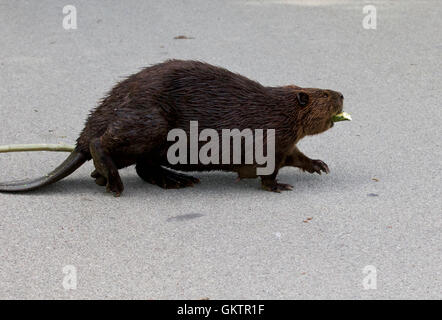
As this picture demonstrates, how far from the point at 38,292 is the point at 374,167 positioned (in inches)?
101

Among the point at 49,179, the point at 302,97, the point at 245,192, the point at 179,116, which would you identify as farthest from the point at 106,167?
the point at 302,97

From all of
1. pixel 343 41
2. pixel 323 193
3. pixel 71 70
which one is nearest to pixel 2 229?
pixel 323 193

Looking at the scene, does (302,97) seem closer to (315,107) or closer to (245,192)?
(315,107)

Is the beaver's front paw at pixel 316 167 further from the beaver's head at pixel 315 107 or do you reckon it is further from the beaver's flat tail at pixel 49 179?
the beaver's flat tail at pixel 49 179

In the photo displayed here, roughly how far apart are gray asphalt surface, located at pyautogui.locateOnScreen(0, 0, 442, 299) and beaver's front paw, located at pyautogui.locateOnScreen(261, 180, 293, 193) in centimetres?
4

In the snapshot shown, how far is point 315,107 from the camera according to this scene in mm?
5160

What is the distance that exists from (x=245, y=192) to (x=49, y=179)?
1.22 meters

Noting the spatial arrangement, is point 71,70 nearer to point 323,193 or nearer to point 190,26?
point 190,26

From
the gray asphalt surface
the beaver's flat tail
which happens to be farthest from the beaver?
the gray asphalt surface

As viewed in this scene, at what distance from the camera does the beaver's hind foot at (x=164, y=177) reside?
5.27m

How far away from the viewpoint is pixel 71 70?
7.81m

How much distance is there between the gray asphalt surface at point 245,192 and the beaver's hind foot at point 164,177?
0.07 meters

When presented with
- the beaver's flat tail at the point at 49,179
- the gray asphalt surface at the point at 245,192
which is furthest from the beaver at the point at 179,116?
the gray asphalt surface at the point at 245,192

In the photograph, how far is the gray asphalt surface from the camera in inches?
163
